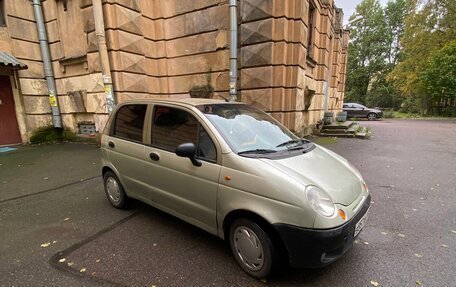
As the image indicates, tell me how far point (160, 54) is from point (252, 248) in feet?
28.7

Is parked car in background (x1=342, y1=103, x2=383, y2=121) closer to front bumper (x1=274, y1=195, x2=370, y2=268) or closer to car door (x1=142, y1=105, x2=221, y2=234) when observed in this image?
car door (x1=142, y1=105, x2=221, y2=234)

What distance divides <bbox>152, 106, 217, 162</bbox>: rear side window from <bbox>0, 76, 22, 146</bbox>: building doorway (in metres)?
9.06

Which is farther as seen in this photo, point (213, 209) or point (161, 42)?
point (161, 42)

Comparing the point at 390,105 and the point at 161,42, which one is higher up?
the point at 161,42

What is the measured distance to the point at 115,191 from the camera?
12.6ft

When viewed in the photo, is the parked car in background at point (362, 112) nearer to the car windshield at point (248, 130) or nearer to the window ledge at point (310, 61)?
the window ledge at point (310, 61)

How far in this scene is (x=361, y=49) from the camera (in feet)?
125

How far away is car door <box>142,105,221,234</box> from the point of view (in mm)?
2545

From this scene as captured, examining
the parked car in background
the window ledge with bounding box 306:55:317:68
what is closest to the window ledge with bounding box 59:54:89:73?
the window ledge with bounding box 306:55:317:68

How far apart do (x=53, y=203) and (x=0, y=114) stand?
7139 mm

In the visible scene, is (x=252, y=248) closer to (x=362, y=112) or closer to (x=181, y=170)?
(x=181, y=170)

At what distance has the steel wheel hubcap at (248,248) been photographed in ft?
7.36

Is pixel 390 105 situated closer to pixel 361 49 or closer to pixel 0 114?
pixel 361 49

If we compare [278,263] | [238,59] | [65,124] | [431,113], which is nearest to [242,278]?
[278,263]
